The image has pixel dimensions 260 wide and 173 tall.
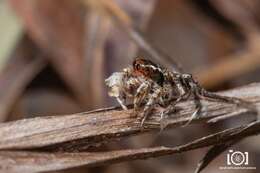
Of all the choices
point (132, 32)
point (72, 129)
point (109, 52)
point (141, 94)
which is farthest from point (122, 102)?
point (109, 52)

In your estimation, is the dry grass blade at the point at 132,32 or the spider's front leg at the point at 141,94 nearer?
the spider's front leg at the point at 141,94

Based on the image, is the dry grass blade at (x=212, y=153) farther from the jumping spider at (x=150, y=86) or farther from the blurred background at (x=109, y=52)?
the blurred background at (x=109, y=52)

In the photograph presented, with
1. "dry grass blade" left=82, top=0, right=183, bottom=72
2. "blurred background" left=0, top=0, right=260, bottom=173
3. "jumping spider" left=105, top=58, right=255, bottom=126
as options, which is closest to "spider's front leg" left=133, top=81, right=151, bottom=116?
"jumping spider" left=105, top=58, right=255, bottom=126

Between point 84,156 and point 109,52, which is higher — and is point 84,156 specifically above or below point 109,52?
below

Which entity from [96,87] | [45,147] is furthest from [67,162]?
[96,87]

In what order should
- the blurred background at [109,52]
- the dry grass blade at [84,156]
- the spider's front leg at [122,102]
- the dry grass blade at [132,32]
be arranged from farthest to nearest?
the blurred background at [109,52] < the dry grass blade at [132,32] < the spider's front leg at [122,102] < the dry grass blade at [84,156]

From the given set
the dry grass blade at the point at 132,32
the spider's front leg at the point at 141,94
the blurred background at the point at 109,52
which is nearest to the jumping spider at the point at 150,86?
the spider's front leg at the point at 141,94

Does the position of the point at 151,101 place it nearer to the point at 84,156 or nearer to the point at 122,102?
the point at 122,102
